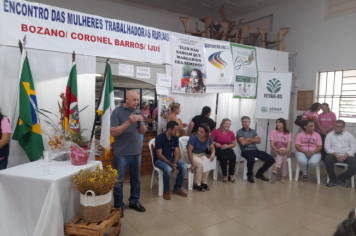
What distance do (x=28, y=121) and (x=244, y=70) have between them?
4.42 m

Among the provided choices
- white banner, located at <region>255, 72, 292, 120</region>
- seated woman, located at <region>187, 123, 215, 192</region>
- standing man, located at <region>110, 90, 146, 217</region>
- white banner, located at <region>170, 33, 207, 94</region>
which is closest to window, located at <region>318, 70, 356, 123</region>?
white banner, located at <region>255, 72, 292, 120</region>

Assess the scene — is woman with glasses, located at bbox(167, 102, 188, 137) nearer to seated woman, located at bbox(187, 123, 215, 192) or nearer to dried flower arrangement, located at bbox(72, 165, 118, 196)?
seated woman, located at bbox(187, 123, 215, 192)

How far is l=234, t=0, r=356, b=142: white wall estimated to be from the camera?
565 cm

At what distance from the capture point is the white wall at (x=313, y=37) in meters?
5.65

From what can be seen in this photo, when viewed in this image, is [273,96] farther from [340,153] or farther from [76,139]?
[76,139]

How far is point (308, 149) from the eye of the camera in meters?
4.44

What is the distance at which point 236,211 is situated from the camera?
123 inches

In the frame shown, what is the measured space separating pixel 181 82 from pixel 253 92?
2078mm

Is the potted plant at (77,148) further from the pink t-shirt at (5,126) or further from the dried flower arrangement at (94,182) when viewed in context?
the pink t-shirt at (5,126)

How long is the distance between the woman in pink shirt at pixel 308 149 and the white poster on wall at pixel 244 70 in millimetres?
1590

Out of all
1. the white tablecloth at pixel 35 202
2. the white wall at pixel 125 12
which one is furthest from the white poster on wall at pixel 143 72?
the white wall at pixel 125 12

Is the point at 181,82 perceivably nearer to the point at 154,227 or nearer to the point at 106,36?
the point at 106,36

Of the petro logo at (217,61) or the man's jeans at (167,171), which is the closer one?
the man's jeans at (167,171)

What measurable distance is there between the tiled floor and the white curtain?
152cm
